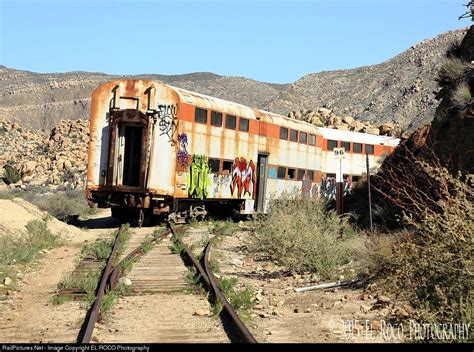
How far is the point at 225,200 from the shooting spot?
23516 mm

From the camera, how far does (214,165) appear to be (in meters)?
21.8

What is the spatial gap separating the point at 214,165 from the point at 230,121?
1.71 meters

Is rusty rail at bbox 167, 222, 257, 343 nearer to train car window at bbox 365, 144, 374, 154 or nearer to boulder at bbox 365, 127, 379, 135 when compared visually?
train car window at bbox 365, 144, 374, 154

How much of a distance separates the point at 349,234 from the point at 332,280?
5252 millimetres

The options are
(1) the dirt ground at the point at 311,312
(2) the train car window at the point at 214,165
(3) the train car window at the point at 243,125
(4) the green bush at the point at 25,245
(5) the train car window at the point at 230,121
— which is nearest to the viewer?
(1) the dirt ground at the point at 311,312

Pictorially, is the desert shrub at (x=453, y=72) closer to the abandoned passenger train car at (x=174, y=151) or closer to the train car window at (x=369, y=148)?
the abandoned passenger train car at (x=174, y=151)

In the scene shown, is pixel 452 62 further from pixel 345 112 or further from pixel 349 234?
pixel 345 112

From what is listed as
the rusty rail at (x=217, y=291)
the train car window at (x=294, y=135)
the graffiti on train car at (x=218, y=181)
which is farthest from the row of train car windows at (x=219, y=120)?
the rusty rail at (x=217, y=291)

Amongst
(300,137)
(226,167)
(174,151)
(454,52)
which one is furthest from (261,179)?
(454,52)

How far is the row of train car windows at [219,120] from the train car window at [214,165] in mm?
1223

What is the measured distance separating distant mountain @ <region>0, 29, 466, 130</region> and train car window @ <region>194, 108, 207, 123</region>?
2142 centimetres

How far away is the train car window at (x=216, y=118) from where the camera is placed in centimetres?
2128

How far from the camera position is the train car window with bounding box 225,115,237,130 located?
72.4 feet

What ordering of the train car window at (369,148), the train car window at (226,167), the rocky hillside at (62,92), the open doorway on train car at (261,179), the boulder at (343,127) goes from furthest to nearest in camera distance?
the rocky hillside at (62,92), the boulder at (343,127), the train car window at (369,148), the open doorway on train car at (261,179), the train car window at (226,167)
